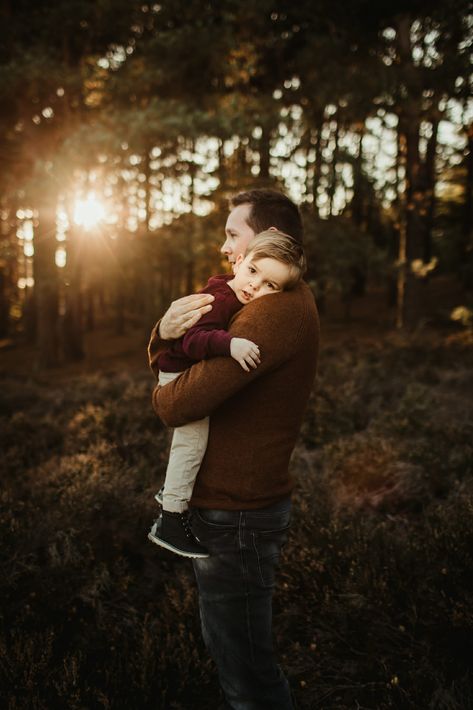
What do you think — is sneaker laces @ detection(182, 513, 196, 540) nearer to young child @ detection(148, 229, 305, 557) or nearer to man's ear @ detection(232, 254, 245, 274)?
young child @ detection(148, 229, 305, 557)

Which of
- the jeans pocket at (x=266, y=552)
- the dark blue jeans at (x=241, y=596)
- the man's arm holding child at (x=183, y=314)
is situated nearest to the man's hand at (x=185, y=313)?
the man's arm holding child at (x=183, y=314)

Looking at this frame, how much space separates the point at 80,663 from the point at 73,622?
0.49 meters

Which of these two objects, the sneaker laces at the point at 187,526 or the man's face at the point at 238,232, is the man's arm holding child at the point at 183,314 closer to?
the man's face at the point at 238,232

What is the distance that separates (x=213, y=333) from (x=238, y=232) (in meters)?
0.64

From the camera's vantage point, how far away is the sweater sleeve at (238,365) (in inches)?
67.6

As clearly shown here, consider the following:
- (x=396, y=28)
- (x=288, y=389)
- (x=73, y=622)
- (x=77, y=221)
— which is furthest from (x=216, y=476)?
(x=396, y=28)

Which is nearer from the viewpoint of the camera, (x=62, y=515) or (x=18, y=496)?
(x=62, y=515)

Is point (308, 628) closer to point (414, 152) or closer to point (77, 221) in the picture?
point (77, 221)

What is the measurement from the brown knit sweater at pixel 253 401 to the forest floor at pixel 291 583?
1513 millimetres

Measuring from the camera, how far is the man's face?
2152 mm

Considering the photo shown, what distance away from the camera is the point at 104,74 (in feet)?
36.8

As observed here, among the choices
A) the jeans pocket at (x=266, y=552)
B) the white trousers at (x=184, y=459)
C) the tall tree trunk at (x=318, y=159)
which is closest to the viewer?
the jeans pocket at (x=266, y=552)

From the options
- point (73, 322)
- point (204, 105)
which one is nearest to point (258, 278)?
point (204, 105)

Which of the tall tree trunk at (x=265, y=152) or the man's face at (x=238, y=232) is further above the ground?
the tall tree trunk at (x=265, y=152)
